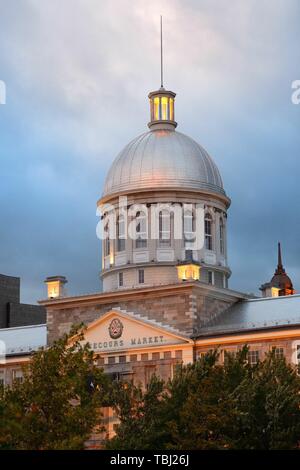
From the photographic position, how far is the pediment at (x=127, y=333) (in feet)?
244

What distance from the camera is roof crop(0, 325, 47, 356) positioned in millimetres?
83812

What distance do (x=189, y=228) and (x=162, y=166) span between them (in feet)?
15.5

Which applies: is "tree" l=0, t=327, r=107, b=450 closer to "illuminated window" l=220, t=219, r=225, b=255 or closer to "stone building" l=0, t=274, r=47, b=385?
"stone building" l=0, t=274, r=47, b=385

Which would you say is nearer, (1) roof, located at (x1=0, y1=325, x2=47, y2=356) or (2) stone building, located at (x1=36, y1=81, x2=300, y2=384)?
(2) stone building, located at (x1=36, y1=81, x2=300, y2=384)

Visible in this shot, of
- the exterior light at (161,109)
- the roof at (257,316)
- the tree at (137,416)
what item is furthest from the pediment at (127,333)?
the exterior light at (161,109)

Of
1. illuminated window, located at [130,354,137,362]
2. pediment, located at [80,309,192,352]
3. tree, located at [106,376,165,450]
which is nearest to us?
tree, located at [106,376,165,450]

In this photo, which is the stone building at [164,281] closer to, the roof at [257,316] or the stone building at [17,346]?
the roof at [257,316]

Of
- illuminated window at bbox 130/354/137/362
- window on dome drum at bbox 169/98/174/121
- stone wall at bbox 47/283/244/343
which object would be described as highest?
window on dome drum at bbox 169/98/174/121

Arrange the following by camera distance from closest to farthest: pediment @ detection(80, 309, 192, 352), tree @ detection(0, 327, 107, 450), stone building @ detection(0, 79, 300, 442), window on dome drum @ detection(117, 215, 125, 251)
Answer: tree @ detection(0, 327, 107, 450) < stone building @ detection(0, 79, 300, 442) < pediment @ detection(80, 309, 192, 352) < window on dome drum @ detection(117, 215, 125, 251)

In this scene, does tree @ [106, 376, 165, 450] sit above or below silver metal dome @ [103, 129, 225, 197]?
below

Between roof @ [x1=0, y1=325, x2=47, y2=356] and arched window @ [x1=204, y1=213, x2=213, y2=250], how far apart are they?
13.2 m

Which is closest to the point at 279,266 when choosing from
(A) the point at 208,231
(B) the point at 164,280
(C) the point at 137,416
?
(A) the point at 208,231

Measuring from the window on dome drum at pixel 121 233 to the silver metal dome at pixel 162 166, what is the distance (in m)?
2.02

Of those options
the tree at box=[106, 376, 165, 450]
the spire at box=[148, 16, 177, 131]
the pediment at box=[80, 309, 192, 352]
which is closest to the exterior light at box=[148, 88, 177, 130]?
the spire at box=[148, 16, 177, 131]
